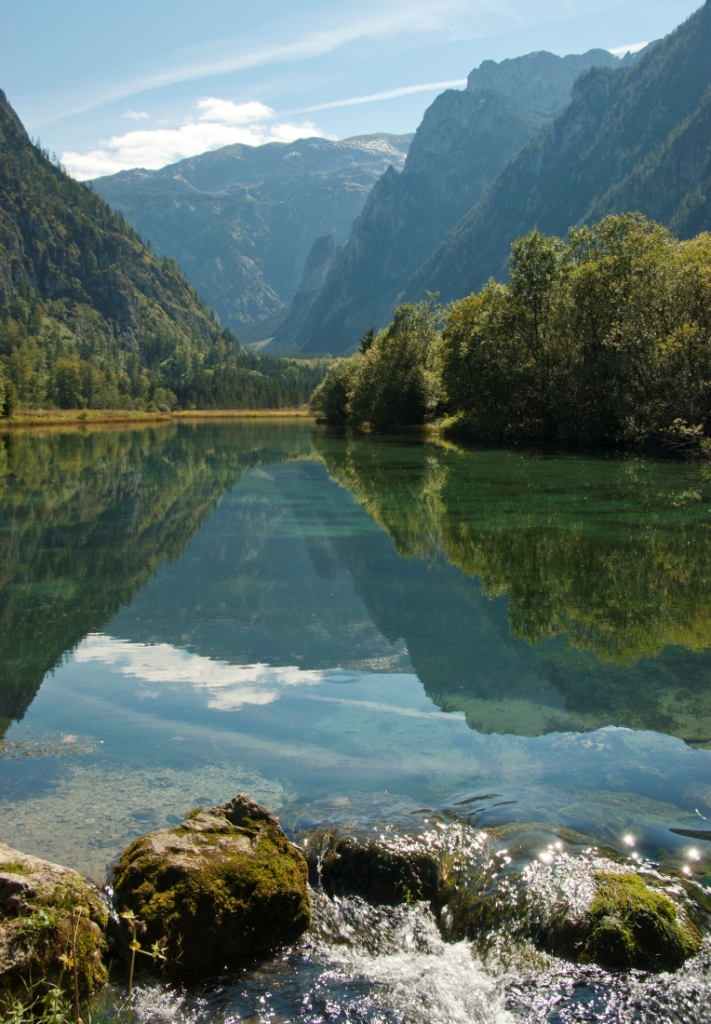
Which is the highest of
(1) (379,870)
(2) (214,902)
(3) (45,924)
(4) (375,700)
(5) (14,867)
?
(3) (45,924)

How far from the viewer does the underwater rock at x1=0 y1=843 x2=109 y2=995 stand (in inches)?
201

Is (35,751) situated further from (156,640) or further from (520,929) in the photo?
(520,929)

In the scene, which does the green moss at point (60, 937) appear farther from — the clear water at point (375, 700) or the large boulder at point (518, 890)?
the large boulder at point (518, 890)

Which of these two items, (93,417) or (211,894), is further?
(93,417)

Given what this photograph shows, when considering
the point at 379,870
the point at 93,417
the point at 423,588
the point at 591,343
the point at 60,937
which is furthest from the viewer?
the point at 93,417

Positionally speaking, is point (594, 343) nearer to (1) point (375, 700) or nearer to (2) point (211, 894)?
(1) point (375, 700)

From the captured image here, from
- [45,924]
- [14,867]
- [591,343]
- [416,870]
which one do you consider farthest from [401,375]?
[45,924]

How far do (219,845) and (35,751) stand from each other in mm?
A: 4089

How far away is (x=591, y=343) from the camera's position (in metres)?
56.9

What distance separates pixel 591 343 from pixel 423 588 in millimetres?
44685

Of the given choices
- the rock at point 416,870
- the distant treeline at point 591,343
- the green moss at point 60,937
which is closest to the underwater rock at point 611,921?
the rock at point 416,870

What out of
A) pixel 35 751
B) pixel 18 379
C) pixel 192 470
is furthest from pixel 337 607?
pixel 18 379

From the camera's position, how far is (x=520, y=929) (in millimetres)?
6160

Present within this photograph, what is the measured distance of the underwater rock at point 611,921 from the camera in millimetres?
5793
